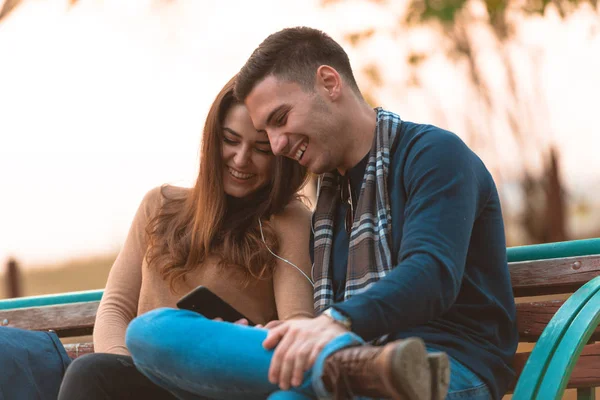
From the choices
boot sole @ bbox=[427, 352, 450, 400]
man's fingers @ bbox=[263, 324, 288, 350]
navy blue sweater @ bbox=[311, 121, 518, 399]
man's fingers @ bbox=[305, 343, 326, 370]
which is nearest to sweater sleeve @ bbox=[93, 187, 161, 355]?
navy blue sweater @ bbox=[311, 121, 518, 399]

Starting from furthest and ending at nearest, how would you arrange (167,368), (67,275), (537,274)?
(67,275), (537,274), (167,368)

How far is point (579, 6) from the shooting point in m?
5.86

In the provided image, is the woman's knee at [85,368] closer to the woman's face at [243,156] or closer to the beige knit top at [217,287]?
the beige knit top at [217,287]

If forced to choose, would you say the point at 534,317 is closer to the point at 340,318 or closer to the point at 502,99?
the point at 340,318

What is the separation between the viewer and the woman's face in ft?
9.98

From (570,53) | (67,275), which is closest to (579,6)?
(570,53)

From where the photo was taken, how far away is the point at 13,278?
728 centimetres

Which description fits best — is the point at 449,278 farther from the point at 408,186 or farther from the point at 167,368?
the point at 167,368

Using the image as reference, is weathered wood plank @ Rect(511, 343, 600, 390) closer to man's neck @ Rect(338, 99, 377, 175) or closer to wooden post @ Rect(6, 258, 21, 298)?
man's neck @ Rect(338, 99, 377, 175)

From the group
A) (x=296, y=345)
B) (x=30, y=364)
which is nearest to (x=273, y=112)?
(x=296, y=345)

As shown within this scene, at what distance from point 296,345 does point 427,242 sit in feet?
1.53

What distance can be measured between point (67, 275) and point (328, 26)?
295 cm

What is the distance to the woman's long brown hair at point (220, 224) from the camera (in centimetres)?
305

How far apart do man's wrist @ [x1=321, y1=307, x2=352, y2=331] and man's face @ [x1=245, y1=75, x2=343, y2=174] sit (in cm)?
86
